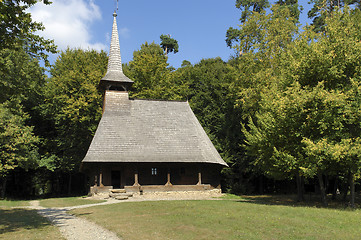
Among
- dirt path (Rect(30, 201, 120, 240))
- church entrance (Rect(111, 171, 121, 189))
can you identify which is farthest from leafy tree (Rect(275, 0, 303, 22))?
dirt path (Rect(30, 201, 120, 240))

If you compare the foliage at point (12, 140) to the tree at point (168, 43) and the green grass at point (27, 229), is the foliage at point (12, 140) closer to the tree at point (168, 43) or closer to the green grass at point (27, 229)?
the green grass at point (27, 229)

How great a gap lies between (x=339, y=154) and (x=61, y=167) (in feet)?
101

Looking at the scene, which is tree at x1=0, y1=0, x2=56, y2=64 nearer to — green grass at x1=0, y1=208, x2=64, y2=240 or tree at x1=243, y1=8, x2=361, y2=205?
green grass at x1=0, y1=208, x2=64, y2=240

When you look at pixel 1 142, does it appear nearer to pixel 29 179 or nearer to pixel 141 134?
pixel 141 134

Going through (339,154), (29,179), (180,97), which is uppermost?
(180,97)

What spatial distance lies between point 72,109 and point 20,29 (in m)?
23.4

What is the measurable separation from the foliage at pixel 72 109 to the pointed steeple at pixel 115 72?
152 inches

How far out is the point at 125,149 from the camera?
28203 mm

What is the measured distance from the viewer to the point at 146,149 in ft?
93.9

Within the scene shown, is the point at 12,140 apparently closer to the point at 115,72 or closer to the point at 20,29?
the point at 115,72

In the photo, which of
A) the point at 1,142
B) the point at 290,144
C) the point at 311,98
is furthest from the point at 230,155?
the point at 1,142

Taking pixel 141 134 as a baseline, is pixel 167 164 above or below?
below

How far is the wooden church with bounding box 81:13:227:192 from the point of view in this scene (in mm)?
27781

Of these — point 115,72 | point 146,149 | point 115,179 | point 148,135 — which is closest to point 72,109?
point 115,72
